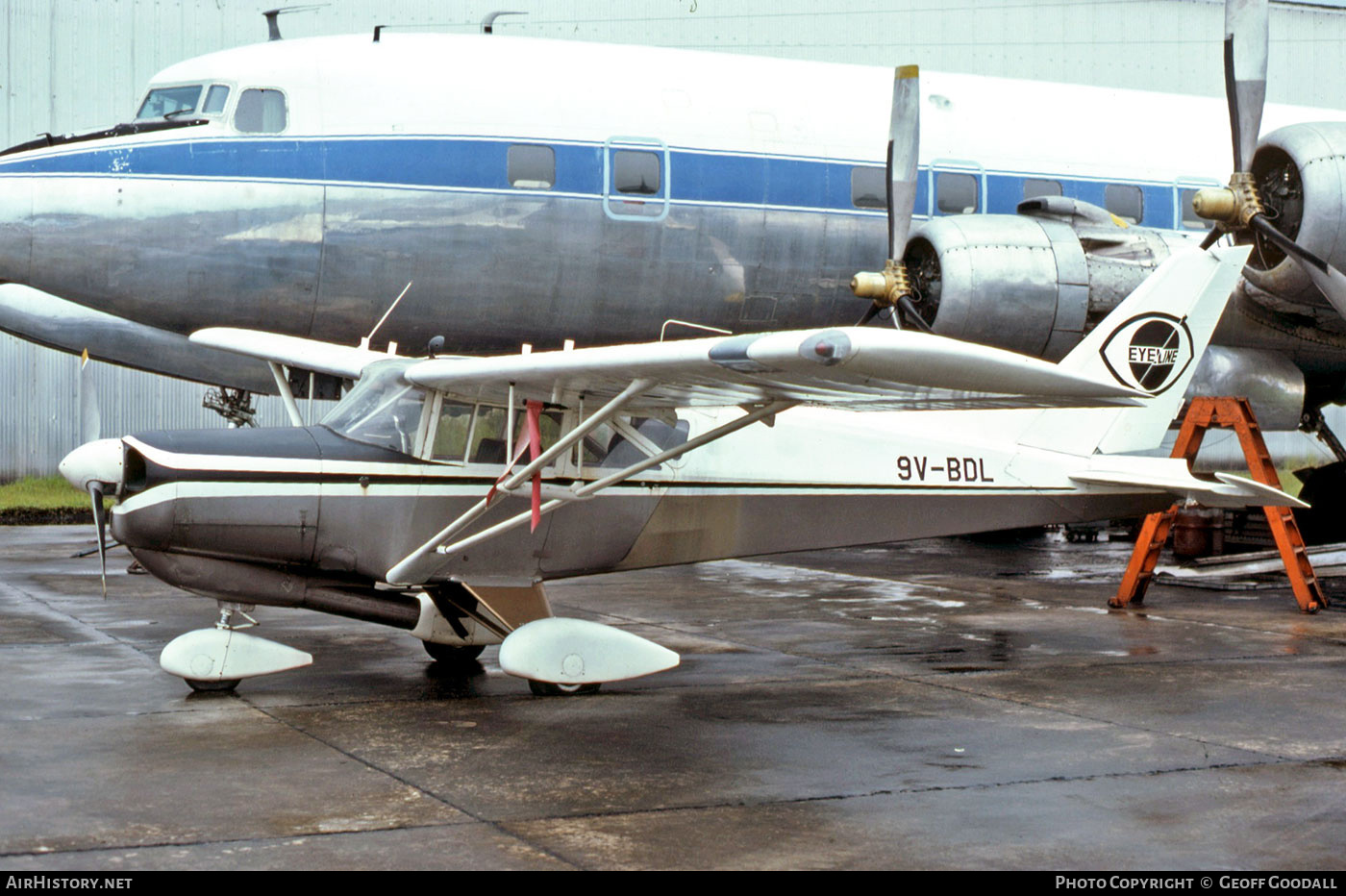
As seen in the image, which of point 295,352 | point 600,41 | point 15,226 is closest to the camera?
point 295,352

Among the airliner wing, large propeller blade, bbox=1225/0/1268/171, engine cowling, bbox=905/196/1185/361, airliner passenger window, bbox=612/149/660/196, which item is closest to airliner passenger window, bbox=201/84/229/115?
airliner passenger window, bbox=612/149/660/196

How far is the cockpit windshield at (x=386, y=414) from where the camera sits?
8664 millimetres

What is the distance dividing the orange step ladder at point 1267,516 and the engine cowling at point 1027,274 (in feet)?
4.52

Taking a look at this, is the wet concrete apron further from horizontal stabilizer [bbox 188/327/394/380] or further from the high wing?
horizontal stabilizer [bbox 188/327/394/380]

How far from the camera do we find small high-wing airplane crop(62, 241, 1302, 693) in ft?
25.6

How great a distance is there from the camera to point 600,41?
2878 centimetres

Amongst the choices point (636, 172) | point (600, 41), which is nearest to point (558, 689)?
point (636, 172)

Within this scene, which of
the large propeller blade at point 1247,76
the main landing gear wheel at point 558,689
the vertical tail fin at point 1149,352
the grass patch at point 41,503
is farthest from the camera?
the grass patch at point 41,503

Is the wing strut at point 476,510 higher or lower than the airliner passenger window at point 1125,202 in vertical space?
lower

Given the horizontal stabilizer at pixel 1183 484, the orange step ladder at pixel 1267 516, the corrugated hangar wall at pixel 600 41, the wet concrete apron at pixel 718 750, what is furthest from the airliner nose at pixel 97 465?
the corrugated hangar wall at pixel 600 41

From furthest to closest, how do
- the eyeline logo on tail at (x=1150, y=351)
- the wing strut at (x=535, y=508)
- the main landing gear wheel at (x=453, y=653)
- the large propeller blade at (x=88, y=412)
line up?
the large propeller blade at (x=88, y=412) → the eyeline logo on tail at (x=1150, y=351) → the main landing gear wheel at (x=453, y=653) → the wing strut at (x=535, y=508)

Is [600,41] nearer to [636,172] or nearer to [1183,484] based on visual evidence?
[636,172]

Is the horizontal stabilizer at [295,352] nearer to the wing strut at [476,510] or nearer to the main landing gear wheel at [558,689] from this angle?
the wing strut at [476,510]

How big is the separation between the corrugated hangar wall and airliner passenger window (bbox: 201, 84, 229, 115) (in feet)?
45.6
